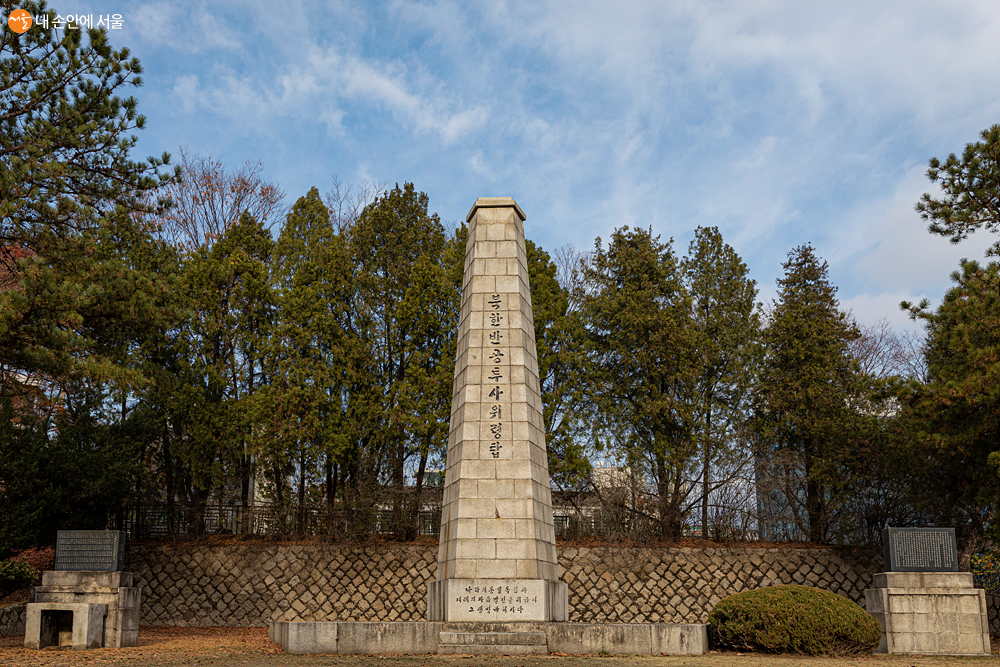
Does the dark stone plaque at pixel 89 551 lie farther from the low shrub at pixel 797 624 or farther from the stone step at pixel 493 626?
the low shrub at pixel 797 624

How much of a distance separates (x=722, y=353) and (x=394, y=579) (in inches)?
381

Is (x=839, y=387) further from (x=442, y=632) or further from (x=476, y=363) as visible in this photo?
(x=442, y=632)

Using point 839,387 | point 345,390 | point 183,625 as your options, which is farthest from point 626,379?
point 183,625

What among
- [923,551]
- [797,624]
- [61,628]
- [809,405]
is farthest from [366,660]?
[809,405]

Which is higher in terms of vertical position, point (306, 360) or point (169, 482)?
point (306, 360)

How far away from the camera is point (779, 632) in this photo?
1005cm

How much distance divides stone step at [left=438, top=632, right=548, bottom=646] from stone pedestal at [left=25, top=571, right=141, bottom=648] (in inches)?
211

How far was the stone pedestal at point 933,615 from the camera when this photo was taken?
1143 cm

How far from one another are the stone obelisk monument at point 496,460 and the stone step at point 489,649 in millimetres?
690

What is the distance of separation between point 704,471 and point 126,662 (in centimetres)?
1347

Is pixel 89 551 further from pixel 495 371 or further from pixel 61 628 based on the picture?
pixel 495 371

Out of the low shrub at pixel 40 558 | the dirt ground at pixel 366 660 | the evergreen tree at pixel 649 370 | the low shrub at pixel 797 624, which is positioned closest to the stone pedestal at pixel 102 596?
the dirt ground at pixel 366 660

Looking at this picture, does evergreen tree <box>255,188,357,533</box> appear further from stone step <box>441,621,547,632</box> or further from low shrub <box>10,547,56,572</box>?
stone step <box>441,621,547,632</box>

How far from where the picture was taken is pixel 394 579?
17281 millimetres
